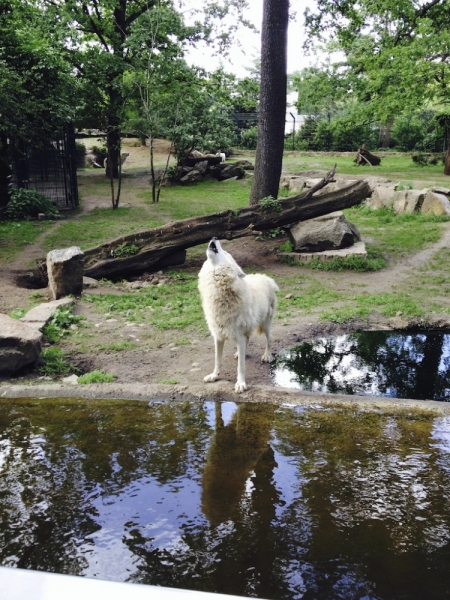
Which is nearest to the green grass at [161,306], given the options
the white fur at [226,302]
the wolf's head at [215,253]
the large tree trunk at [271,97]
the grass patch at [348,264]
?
the white fur at [226,302]

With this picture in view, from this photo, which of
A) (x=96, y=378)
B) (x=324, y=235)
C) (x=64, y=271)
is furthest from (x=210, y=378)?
(x=324, y=235)

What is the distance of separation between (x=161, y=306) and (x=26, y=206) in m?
8.94

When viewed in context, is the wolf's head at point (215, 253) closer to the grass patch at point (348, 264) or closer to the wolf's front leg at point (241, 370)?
the wolf's front leg at point (241, 370)

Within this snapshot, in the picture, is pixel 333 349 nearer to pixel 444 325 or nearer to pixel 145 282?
pixel 444 325

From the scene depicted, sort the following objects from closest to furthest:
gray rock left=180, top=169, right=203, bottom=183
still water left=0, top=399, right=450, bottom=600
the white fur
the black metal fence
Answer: still water left=0, top=399, right=450, bottom=600, the white fur, the black metal fence, gray rock left=180, top=169, right=203, bottom=183

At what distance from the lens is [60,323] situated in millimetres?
6496

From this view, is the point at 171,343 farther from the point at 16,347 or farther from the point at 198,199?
the point at 198,199

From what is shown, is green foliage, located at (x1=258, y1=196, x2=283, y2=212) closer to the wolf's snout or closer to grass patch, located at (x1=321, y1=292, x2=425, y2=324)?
grass patch, located at (x1=321, y1=292, x2=425, y2=324)

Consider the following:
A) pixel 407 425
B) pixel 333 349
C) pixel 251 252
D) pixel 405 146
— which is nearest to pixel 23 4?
pixel 251 252

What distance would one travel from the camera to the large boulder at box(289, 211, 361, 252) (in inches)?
400

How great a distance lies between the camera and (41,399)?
452 cm

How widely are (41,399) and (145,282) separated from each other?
4593mm

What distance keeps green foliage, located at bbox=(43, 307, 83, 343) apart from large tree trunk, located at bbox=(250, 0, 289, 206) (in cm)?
586

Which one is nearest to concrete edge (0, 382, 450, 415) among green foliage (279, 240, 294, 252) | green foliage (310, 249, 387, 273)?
green foliage (310, 249, 387, 273)
